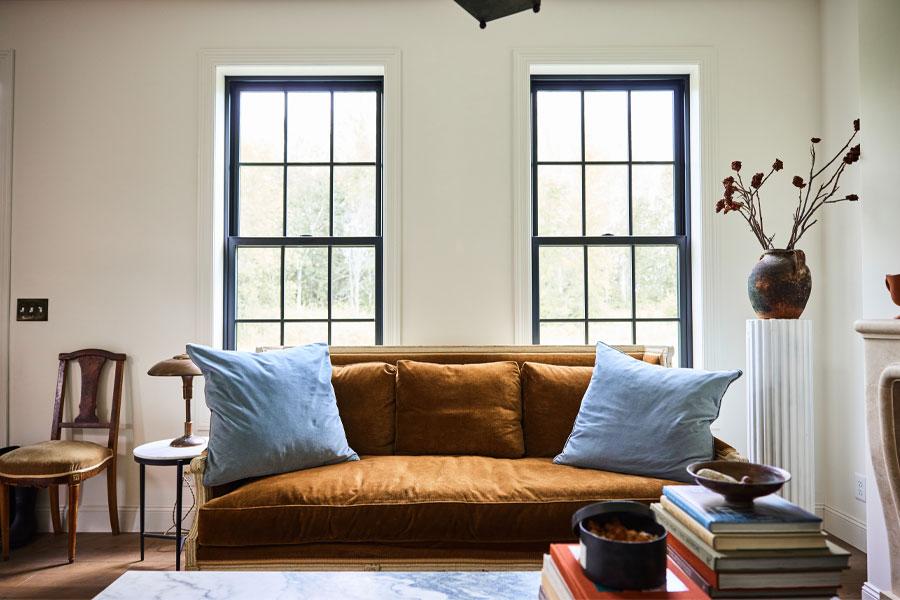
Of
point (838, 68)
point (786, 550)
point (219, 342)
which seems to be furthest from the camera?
point (219, 342)

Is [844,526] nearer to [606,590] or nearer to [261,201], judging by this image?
[606,590]

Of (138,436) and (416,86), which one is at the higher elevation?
(416,86)

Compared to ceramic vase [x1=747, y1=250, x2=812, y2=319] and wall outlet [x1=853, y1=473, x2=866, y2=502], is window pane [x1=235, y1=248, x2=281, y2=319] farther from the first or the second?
wall outlet [x1=853, y1=473, x2=866, y2=502]

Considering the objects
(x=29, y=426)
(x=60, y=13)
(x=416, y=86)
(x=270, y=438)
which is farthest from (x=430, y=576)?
(x=60, y=13)

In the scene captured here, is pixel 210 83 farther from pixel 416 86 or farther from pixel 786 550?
pixel 786 550

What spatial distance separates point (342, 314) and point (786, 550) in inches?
103

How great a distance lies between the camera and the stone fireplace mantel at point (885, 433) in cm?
188

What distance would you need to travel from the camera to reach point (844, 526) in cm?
286

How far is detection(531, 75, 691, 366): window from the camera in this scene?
127 inches

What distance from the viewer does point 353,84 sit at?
3260 millimetres

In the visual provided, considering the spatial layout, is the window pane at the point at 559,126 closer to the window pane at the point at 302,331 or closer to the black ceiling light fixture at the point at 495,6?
the window pane at the point at 302,331

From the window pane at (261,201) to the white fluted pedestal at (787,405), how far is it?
260cm

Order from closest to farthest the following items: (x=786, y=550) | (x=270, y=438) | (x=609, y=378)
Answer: (x=786, y=550), (x=270, y=438), (x=609, y=378)

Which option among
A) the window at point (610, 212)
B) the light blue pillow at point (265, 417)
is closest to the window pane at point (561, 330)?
the window at point (610, 212)
